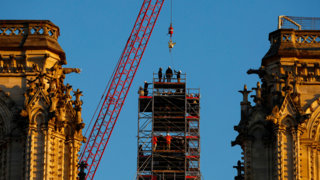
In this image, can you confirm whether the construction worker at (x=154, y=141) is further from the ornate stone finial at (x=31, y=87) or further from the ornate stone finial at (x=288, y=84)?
the ornate stone finial at (x=31, y=87)

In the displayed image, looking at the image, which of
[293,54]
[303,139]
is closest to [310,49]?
[293,54]

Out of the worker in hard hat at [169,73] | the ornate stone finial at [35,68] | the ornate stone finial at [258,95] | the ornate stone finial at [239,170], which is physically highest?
the worker in hard hat at [169,73]

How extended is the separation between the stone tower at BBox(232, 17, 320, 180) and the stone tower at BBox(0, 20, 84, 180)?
7409 millimetres

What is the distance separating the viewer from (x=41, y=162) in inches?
2045

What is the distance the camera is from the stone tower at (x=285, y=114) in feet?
172

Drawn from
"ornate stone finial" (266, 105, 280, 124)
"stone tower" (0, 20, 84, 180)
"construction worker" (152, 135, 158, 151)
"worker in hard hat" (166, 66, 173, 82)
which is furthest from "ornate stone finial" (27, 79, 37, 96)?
"worker in hard hat" (166, 66, 173, 82)

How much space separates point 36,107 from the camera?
53.1m

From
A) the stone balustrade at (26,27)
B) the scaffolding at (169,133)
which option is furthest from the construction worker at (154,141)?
the stone balustrade at (26,27)

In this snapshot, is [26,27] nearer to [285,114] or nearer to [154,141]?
[285,114]

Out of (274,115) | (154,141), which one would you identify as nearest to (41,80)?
Answer: (274,115)

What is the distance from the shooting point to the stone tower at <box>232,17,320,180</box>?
5247cm

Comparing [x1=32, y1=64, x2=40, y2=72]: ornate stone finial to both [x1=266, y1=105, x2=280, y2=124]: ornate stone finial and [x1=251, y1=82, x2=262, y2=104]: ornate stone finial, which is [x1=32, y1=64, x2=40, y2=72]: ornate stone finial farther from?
[x1=266, y1=105, x2=280, y2=124]: ornate stone finial

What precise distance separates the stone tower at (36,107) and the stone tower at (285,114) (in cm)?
741

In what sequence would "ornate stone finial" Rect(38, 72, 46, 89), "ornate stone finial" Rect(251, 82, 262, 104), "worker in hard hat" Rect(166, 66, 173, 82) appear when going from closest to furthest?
"ornate stone finial" Rect(38, 72, 46, 89)
"ornate stone finial" Rect(251, 82, 262, 104)
"worker in hard hat" Rect(166, 66, 173, 82)
